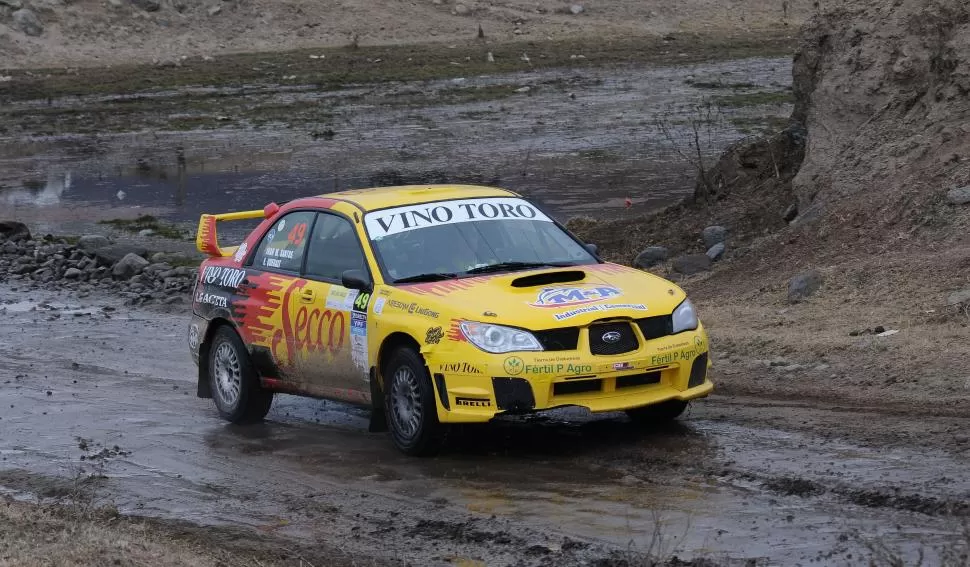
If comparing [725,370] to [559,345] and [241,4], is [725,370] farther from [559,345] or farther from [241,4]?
[241,4]

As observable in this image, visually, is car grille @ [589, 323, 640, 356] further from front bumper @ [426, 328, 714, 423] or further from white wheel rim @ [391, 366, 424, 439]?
white wheel rim @ [391, 366, 424, 439]

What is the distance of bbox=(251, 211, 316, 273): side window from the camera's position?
34.0 feet

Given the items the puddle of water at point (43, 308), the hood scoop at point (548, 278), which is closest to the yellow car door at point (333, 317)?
the hood scoop at point (548, 278)

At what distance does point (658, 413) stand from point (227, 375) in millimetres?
3232

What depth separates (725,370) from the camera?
36.5 ft

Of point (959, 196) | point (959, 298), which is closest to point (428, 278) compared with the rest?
point (959, 298)

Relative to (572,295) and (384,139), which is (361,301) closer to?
(572,295)

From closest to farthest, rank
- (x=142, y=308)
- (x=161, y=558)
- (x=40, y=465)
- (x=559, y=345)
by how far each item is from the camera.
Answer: (x=161, y=558) < (x=559, y=345) < (x=40, y=465) < (x=142, y=308)

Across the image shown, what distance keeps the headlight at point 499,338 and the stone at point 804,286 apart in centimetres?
448

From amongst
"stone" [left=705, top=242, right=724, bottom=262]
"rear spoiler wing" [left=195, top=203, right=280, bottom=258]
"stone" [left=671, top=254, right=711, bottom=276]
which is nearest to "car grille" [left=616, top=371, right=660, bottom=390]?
"rear spoiler wing" [left=195, top=203, right=280, bottom=258]

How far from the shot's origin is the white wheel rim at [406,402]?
8.98 m

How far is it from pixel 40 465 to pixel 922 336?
5.87 m

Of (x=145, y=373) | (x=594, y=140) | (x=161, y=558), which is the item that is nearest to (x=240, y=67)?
(x=594, y=140)

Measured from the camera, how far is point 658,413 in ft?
31.1
